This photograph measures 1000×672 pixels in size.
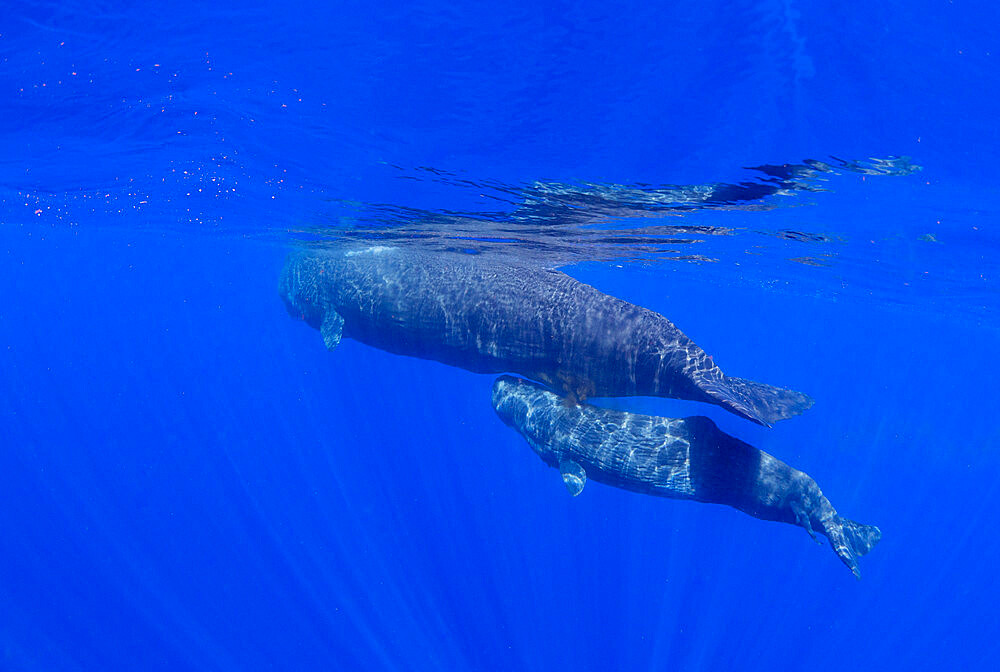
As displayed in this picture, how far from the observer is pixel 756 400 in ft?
28.3

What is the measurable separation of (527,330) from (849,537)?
22.2 ft

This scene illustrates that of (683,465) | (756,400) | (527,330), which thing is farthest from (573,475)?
(756,400)

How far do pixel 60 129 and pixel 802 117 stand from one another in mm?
13246

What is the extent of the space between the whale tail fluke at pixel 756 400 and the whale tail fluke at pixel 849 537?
2.04 meters

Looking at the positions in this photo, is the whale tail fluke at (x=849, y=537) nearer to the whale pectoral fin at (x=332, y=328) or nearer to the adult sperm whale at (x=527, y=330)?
the adult sperm whale at (x=527, y=330)

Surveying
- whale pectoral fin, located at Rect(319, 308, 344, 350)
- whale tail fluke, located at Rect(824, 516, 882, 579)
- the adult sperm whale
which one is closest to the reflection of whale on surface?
whale tail fluke, located at Rect(824, 516, 882, 579)

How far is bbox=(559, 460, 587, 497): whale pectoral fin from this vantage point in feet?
30.8

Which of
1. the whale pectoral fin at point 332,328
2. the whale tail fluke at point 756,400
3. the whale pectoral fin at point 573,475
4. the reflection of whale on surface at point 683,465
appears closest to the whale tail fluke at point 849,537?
the reflection of whale on surface at point 683,465

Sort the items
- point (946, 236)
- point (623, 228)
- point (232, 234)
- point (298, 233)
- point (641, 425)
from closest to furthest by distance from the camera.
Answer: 1. point (641, 425)
2. point (946, 236)
3. point (623, 228)
4. point (298, 233)
5. point (232, 234)

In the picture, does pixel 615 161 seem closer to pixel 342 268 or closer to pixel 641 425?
pixel 641 425

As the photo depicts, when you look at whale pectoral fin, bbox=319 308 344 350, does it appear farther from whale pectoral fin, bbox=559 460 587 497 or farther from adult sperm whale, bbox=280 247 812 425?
whale pectoral fin, bbox=559 460 587 497

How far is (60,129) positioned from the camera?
10312mm

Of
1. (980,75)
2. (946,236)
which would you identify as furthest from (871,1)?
(946,236)

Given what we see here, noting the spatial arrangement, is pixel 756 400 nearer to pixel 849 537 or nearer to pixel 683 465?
pixel 683 465
